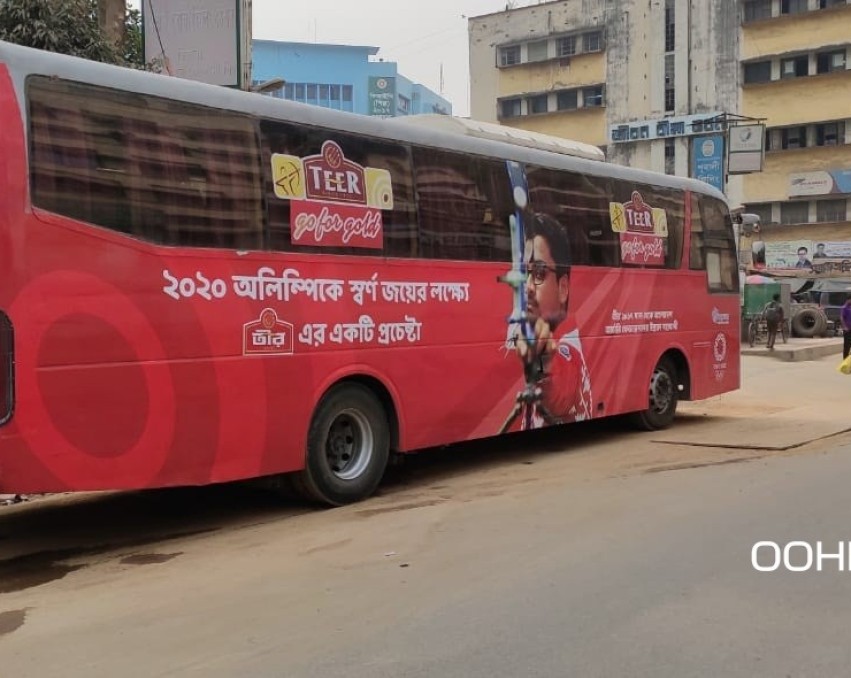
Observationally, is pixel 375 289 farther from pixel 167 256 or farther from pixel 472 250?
pixel 167 256

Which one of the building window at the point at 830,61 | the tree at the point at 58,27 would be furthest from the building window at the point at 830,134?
the tree at the point at 58,27

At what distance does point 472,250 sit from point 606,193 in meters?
2.69

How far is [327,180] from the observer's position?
7367 millimetres

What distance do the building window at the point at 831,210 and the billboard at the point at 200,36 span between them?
40806mm

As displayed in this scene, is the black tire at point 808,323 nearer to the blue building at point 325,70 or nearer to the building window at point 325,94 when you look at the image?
the blue building at point 325,70

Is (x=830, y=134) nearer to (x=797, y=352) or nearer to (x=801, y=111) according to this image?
(x=801, y=111)

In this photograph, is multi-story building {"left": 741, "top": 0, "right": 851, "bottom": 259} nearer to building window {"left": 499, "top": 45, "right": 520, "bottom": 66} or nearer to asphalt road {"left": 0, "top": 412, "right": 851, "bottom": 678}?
building window {"left": 499, "top": 45, "right": 520, "bottom": 66}

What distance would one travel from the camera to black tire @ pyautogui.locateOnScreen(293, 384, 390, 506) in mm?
7332

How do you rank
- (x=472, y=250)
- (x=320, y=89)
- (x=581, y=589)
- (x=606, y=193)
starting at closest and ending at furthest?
(x=581, y=589) → (x=472, y=250) → (x=606, y=193) → (x=320, y=89)

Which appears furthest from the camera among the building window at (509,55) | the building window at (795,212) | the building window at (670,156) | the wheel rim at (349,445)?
the building window at (509,55)

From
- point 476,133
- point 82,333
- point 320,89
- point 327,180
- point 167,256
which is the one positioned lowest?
point 82,333

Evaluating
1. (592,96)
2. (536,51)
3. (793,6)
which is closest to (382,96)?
(536,51)

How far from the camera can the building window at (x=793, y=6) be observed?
4622cm

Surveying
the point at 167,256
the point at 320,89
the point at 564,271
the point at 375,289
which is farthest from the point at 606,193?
the point at 320,89
